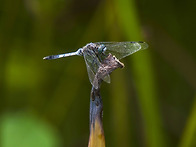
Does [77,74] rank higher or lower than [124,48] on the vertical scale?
higher

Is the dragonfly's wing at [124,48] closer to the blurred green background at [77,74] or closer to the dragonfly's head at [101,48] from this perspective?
the dragonfly's head at [101,48]

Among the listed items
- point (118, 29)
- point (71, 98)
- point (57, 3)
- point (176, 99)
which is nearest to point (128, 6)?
point (118, 29)

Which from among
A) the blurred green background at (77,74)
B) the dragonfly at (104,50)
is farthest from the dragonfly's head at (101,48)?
the blurred green background at (77,74)

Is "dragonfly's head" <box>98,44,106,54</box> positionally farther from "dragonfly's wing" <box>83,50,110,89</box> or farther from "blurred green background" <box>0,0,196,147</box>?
"blurred green background" <box>0,0,196,147</box>

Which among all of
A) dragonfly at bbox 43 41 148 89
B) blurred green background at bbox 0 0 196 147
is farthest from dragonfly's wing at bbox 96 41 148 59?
blurred green background at bbox 0 0 196 147

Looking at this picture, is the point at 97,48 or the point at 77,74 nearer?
the point at 97,48

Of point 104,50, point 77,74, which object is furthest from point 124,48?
point 77,74

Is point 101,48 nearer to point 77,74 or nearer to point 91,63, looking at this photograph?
point 91,63

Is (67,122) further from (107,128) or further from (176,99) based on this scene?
(176,99)
